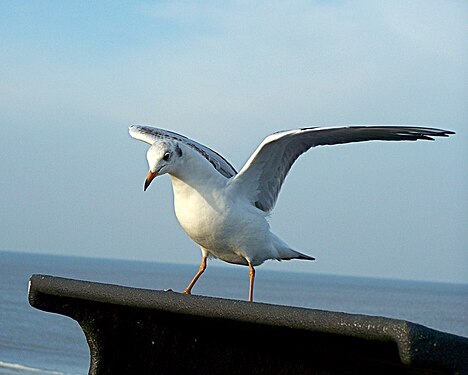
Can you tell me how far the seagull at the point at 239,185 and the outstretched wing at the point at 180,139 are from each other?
28 millimetres

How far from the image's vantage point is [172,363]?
2117 mm

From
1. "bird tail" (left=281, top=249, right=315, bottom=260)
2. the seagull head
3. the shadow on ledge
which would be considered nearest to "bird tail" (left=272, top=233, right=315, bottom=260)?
"bird tail" (left=281, top=249, right=315, bottom=260)

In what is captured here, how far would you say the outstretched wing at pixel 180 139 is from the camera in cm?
692

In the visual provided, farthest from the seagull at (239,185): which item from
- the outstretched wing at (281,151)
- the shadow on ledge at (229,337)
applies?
the shadow on ledge at (229,337)

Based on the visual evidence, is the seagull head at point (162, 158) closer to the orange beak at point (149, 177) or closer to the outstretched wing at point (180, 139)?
the orange beak at point (149, 177)

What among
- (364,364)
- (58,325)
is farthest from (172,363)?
(58,325)

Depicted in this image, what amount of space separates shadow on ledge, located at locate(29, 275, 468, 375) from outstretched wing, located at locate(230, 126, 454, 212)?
3499 millimetres

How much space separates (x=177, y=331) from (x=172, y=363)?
A: 0.21 ft

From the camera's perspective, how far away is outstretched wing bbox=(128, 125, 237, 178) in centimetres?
692

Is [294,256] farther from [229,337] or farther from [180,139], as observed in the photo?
[229,337]

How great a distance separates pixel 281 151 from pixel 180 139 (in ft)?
2.26

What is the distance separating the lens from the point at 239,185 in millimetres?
6586

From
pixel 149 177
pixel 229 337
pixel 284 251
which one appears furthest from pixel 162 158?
pixel 229 337

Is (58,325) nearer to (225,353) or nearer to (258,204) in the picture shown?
(258,204)
